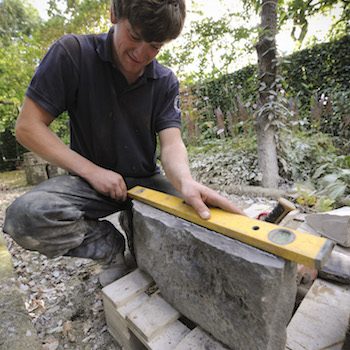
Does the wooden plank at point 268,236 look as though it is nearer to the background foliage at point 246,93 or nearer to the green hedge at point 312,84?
the background foliage at point 246,93

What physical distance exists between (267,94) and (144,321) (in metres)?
2.66

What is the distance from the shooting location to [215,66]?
5.07 m

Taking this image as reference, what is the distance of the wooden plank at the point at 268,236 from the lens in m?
0.61

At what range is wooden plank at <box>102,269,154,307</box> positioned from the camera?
3.43 ft

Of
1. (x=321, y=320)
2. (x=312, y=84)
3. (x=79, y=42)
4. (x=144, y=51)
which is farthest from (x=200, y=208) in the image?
(x=312, y=84)

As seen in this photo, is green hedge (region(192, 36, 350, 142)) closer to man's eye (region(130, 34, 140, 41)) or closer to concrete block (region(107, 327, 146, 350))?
man's eye (region(130, 34, 140, 41))

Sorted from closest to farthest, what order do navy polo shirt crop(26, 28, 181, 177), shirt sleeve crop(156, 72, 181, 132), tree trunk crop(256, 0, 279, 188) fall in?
navy polo shirt crop(26, 28, 181, 177) < shirt sleeve crop(156, 72, 181, 132) < tree trunk crop(256, 0, 279, 188)

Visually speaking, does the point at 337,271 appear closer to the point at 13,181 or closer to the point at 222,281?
the point at 222,281

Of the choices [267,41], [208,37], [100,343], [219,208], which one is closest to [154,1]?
[219,208]

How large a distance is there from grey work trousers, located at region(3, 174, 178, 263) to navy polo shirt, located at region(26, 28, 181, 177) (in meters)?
0.25

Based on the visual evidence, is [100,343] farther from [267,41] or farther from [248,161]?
[267,41]

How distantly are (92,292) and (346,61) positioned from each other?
203 inches

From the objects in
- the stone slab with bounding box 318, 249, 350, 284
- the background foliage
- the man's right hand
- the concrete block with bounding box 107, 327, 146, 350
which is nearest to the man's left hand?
the man's right hand

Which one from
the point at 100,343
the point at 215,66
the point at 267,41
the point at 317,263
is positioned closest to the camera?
the point at 317,263
